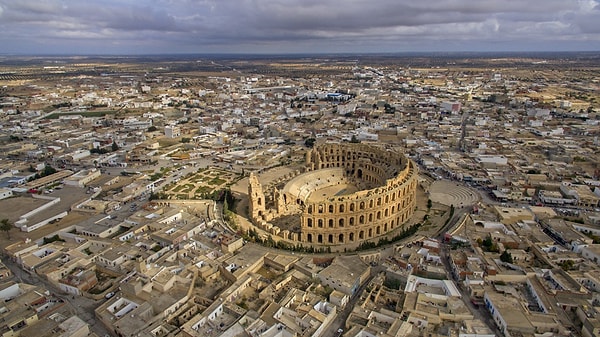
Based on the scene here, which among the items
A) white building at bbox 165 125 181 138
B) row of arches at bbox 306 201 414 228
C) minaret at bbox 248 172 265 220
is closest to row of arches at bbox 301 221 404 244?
row of arches at bbox 306 201 414 228

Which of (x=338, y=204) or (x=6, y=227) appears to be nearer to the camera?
(x=338, y=204)

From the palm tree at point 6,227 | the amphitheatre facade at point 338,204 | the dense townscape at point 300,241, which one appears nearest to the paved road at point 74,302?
the dense townscape at point 300,241

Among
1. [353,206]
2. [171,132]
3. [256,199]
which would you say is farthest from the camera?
[171,132]

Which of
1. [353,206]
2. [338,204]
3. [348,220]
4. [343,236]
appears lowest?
[343,236]

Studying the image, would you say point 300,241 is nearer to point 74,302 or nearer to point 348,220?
point 348,220

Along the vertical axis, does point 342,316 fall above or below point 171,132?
below

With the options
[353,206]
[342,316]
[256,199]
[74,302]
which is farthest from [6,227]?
[342,316]

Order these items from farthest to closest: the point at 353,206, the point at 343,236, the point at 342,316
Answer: the point at 343,236, the point at 353,206, the point at 342,316

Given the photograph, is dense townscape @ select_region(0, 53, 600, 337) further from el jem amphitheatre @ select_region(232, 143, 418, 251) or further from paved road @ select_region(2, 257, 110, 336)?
el jem amphitheatre @ select_region(232, 143, 418, 251)
